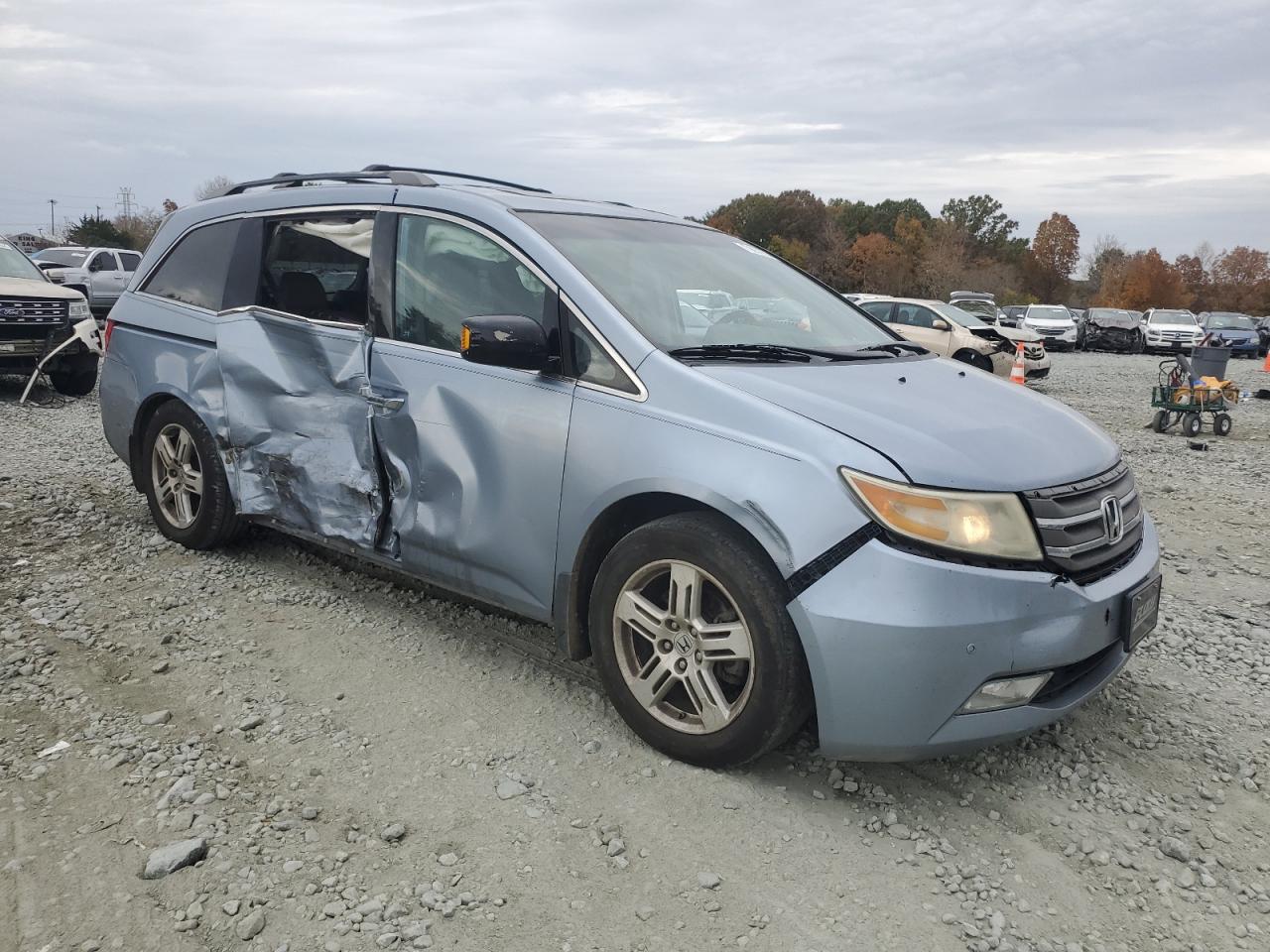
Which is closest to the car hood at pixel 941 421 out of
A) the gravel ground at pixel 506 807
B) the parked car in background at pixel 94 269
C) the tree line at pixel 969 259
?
the gravel ground at pixel 506 807

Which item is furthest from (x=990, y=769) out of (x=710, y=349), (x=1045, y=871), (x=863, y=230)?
(x=863, y=230)

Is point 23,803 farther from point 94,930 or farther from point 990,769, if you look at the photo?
point 990,769

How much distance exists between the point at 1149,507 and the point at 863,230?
85.9 m

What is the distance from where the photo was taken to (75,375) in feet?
37.4

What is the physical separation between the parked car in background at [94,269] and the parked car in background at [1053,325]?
25726 millimetres

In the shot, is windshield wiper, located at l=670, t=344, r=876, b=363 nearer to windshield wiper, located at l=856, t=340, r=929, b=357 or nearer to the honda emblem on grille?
windshield wiper, located at l=856, t=340, r=929, b=357

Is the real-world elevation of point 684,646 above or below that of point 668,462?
below

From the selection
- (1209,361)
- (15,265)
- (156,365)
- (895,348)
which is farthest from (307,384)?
(1209,361)

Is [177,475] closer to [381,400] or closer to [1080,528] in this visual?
[381,400]

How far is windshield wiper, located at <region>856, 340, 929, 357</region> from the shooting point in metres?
3.80

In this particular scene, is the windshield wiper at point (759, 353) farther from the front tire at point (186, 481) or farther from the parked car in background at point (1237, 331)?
the parked car in background at point (1237, 331)

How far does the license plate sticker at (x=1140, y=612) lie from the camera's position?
2924 millimetres

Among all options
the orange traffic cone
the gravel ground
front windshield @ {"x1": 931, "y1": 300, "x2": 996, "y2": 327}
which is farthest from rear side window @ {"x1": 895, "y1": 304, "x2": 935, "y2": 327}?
the gravel ground

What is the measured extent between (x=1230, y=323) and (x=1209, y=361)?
24597mm
